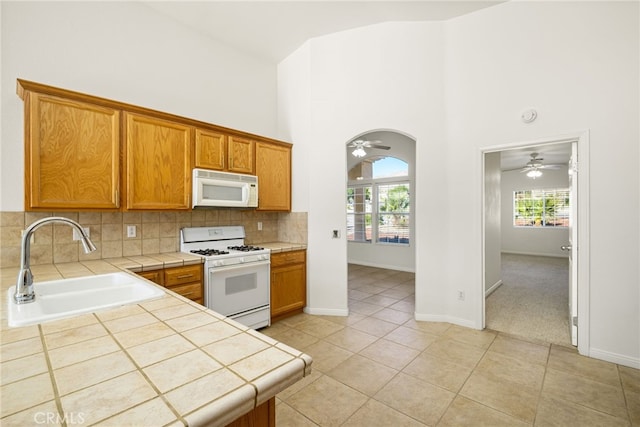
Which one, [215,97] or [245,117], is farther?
[245,117]

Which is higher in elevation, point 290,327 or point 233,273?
point 233,273

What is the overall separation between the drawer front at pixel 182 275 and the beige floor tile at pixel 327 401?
1.38 meters

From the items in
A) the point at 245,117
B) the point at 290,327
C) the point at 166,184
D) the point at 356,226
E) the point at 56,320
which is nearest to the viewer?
the point at 56,320

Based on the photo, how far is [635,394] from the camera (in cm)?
210

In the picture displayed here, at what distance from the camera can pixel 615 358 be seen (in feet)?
8.30

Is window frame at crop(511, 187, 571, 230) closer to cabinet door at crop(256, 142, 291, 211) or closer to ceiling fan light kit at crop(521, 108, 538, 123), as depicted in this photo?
ceiling fan light kit at crop(521, 108, 538, 123)

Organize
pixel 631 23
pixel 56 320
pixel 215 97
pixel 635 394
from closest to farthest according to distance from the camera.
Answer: pixel 56 320, pixel 635 394, pixel 631 23, pixel 215 97

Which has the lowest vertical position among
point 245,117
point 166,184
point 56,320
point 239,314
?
point 239,314

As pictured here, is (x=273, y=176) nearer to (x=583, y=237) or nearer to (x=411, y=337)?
(x=411, y=337)

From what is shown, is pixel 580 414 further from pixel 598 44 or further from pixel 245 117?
pixel 245 117

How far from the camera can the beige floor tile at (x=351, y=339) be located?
287 cm

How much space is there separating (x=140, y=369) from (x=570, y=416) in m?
2.55

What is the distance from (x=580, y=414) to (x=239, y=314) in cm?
282

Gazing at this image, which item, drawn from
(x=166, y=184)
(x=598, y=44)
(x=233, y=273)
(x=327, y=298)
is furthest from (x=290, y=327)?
(x=598, y=44)
